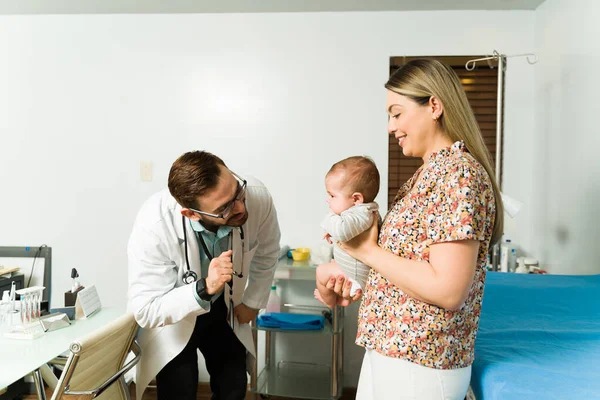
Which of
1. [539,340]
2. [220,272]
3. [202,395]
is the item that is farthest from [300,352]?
[539,340]

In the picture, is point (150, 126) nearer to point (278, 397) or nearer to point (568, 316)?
point (278, 397)

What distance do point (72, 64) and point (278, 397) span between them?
2.47m

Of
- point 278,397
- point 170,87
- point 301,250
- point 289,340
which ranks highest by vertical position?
point 170,87

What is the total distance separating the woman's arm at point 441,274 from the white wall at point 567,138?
148 cm

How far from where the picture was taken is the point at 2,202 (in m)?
3.40

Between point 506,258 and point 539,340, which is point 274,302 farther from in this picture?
point 539,340

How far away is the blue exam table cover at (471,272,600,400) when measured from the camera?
42.8 inches

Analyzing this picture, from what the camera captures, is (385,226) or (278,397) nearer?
(385,226)

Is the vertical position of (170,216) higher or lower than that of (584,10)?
lower

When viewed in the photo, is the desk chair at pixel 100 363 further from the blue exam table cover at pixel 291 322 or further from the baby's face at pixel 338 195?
the blue exam table cover at pixel 291 322

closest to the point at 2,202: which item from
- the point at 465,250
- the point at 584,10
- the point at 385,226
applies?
the point at 385,226

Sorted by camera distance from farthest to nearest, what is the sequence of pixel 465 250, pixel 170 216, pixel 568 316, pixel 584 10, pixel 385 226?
pixel 584 10 → pixel 170 216 → pixel 568 316 → pixel 385 226 → pixel 465 250

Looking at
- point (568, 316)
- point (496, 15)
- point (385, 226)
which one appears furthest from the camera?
point (496, 15)

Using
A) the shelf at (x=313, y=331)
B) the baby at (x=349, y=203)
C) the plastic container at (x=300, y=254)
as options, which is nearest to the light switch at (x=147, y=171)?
the plastic container at (x=300, y=254)
